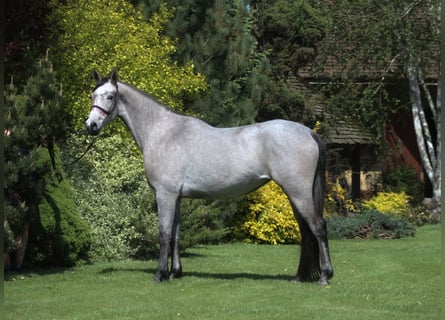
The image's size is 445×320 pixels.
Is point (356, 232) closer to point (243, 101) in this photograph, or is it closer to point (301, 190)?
point (243, 101)

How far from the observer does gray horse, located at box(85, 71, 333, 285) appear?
9.09 metres

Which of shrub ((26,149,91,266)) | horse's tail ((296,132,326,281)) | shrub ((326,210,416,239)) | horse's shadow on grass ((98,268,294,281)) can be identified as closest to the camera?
horse's tail ((296,132,326,281))

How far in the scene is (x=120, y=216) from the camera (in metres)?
13.2

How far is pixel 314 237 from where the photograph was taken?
29.9 ft

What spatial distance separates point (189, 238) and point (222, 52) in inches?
234

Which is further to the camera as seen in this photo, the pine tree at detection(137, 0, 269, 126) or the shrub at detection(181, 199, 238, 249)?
the pine tree at detection(137, 0, 269, 126)

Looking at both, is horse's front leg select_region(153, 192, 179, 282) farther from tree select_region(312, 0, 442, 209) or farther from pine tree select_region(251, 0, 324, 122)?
tree select_region(312, 0, 442, 209)

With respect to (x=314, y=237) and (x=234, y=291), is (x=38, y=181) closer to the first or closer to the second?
(x=234, y=291)

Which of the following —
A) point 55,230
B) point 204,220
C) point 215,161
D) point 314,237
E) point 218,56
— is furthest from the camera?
point 218,56

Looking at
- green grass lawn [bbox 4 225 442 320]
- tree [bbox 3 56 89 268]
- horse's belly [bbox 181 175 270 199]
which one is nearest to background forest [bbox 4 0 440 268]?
tree [bbox 3 56 89 268]

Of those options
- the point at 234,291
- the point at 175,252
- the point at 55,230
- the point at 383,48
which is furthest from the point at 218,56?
the point at 234,291

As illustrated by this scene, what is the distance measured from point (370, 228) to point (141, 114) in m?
9.06

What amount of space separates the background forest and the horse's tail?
3456 millimetres

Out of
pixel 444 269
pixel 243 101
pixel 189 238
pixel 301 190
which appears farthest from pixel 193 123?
pixel 243 101
